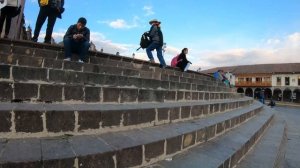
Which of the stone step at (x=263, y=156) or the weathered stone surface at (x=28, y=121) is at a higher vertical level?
the weathered stone surface at (x=28, y=121)

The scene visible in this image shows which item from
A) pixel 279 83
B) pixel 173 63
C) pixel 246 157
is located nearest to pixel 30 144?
pixel 246 157

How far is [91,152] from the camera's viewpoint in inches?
97.3

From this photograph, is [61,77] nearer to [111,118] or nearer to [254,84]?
[111,118]

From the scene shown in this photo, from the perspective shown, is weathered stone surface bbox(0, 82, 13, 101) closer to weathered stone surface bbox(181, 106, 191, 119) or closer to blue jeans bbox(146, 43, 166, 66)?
weathered stone surface bbox(181, 106, 191, 119)

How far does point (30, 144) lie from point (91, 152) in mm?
483

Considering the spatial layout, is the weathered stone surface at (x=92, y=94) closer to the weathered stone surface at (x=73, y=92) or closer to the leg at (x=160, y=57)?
the weathered stone surface at (x=73, y=92)

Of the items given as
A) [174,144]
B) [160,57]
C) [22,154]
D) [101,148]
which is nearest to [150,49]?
[160,57]

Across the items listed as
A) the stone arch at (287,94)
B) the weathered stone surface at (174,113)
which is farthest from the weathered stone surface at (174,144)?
the stone arch at (287,94)

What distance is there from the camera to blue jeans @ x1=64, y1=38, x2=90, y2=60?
644 centimetres

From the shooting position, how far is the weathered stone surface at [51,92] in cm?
336

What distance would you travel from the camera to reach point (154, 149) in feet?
10.3

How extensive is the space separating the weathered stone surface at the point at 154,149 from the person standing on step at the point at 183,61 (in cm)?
878

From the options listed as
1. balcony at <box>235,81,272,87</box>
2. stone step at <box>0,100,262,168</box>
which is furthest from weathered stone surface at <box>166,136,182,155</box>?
balcony at <box>235,81,272,87</box>

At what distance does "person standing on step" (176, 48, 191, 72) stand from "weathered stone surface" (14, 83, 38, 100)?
8.92m
